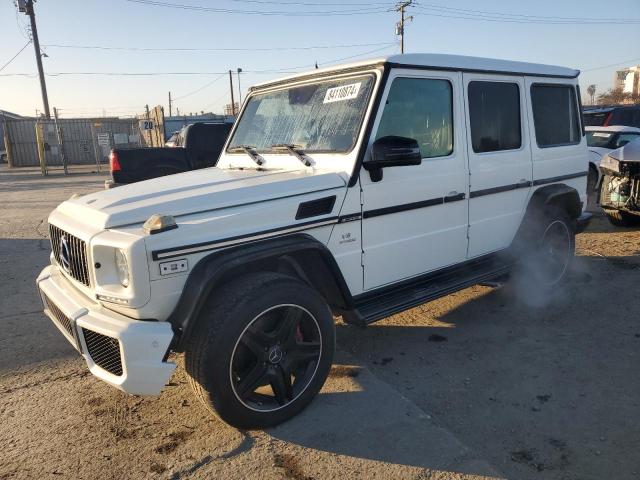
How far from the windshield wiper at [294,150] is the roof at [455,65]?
611 mm

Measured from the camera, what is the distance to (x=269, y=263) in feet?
10.2

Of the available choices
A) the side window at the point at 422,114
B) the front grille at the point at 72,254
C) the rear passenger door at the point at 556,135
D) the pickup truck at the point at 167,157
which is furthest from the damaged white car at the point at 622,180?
the front grille at the point at 72,254

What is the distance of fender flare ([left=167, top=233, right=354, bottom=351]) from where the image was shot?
8.55ft

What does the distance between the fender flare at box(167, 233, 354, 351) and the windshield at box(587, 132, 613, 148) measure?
9.19 meters

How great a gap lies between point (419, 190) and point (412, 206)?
14 cm

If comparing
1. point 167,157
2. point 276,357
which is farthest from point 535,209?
point 167,157

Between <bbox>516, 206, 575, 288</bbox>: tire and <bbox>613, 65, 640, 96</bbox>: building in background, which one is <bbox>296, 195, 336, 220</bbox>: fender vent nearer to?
<bbox>516, 206, 575, 288</bbox>: tire

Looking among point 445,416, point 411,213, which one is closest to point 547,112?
point 411,213

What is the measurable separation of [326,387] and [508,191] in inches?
94.5

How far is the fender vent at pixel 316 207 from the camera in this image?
304cm

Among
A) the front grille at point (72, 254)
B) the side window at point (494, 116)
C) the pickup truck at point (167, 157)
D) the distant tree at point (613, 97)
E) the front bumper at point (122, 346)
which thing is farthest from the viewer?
the distant tree at point (613, 97)

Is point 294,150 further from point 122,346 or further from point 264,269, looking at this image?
point 122,346

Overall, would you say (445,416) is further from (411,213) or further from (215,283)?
(215,283)

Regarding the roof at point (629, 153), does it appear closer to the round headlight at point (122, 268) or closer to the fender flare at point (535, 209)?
the fender flare at point (535, 209)
